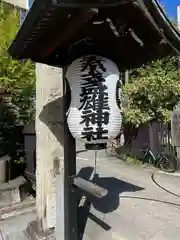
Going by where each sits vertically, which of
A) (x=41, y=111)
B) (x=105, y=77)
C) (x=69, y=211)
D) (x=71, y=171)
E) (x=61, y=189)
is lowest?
(x=69, y=211)

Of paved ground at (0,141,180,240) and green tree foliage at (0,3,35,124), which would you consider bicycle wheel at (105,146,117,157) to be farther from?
green tree foliage at (0,3,35,124)

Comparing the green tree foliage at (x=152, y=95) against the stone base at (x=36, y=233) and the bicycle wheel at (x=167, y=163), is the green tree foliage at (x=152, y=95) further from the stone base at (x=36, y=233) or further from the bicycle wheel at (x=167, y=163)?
the stone base at (x=36, y=233)

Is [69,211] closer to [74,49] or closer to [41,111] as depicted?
[41,111]

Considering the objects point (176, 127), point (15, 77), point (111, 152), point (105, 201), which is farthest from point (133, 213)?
point (111, 152)

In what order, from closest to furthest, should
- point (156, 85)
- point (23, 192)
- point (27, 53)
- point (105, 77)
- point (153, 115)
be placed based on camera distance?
point (105, 77), point (27, 53), point (23, 192), point (156, 85), point (153, 115)

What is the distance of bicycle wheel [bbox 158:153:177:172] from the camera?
32.9 feet

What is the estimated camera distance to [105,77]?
3068 mm

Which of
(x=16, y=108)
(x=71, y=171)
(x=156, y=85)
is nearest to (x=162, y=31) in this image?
(x=71, y=171)

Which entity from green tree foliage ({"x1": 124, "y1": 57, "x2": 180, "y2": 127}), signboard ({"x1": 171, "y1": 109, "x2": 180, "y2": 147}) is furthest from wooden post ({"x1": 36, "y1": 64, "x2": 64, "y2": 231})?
green tree foliage ({"x1": 124, "y1": 57, "x2": 180, "y2": 127})

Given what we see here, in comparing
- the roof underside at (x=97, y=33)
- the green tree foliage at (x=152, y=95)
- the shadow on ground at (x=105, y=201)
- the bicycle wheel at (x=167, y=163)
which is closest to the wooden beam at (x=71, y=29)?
the roof underside at (x=97, y=33)

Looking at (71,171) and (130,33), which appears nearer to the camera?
(130,33)

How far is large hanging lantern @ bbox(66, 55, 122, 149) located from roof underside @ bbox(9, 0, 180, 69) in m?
0.27

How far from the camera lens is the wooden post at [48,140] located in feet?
13.8

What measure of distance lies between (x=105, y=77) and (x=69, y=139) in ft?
3.15
